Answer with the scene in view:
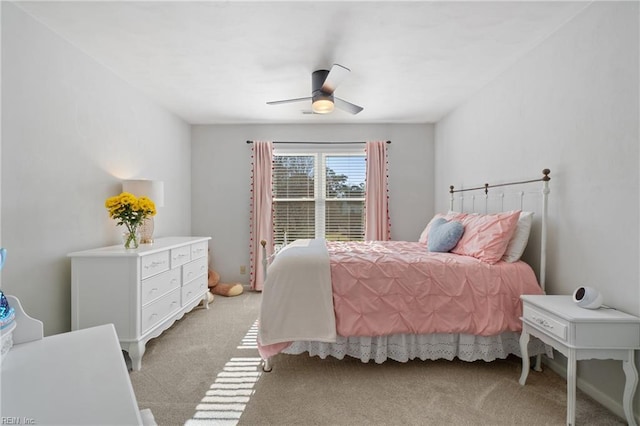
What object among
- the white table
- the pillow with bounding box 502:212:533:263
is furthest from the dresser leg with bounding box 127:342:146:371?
the pillow with bounding box 502:212:533:263

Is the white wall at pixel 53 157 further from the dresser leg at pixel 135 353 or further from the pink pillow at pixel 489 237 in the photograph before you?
the pink pillow at pixel 489 237

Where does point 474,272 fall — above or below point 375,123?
below

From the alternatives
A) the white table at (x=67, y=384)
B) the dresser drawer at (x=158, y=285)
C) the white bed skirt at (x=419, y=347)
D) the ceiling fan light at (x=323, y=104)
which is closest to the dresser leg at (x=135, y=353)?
the dresser drawer at (x=158, y=285)

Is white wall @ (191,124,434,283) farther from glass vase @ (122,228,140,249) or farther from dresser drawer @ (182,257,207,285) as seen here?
glass vase @ (122,228,140,249)

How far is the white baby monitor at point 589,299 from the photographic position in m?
1.73

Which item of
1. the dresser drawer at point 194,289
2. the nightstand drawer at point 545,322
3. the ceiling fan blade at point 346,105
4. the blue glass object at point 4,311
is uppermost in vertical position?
the ceiling fan blade at point 346,105

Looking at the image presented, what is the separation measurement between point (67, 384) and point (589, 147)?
9.42ft

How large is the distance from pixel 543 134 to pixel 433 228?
1.21 meters

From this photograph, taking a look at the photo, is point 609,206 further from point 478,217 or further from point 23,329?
point 23,329

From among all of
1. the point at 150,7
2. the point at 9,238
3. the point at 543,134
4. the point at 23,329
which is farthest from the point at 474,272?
the point at 9,238

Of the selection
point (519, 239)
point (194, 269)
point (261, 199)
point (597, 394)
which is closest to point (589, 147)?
point (519, 239)

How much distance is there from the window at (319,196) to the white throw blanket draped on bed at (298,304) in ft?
8.45

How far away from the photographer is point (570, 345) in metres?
1.63

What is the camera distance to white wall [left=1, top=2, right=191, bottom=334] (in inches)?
78.9
